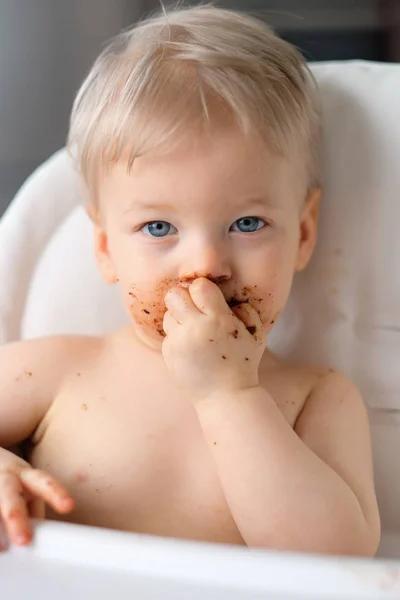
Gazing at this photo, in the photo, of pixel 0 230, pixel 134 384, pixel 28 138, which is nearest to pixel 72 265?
pixel 0 230

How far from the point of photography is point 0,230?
41.1 inches

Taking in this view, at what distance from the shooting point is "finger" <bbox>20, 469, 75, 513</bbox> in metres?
0.65

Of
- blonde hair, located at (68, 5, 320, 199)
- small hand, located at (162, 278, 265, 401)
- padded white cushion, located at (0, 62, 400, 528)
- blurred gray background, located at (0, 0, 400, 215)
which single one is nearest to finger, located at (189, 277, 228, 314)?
small hand, located at (162, 278, 265, 401)

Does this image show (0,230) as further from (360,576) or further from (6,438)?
(360,576)

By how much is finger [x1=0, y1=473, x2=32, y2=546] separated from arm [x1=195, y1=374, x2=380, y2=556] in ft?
0.57

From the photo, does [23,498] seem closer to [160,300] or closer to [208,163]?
[160,300]

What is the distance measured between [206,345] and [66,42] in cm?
87

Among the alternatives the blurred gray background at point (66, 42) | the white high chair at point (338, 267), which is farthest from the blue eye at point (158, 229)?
the blurred gray background at point (66, 42)

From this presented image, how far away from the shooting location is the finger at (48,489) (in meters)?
0.65

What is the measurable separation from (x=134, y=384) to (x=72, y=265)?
0.75 ft

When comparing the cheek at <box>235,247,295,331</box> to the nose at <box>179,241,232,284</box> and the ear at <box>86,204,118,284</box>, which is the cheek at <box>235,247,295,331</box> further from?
the ear at <box>86,204,118,284</box>

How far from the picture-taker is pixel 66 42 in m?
1.38

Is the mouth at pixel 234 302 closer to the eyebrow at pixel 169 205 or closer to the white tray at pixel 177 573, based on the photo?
the eyebrow at pixel 169 205

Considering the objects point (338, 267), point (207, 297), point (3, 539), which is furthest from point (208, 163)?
point (3, 539)
